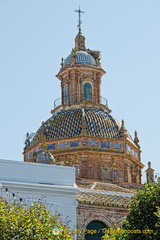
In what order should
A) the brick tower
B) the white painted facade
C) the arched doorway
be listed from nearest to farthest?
the white painted facade, the arched doorway, the brick tower

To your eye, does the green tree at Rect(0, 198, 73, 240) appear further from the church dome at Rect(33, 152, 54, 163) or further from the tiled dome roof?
the tiled dome roof

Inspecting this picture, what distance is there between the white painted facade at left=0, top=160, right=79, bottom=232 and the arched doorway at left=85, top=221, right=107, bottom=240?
172cm

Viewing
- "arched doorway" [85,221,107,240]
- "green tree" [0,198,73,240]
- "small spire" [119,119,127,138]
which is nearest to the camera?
"green tree" [0,198,73,240]

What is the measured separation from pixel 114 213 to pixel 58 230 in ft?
36.4

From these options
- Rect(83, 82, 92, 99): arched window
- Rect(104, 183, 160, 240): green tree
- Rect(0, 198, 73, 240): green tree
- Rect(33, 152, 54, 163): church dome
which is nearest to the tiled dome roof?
Rect(83, 82, 92, 99): arched window

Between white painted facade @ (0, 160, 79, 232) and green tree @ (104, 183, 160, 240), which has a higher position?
white painted facade @ (0, 160, 79, 232)

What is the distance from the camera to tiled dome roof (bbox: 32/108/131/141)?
2058 inches

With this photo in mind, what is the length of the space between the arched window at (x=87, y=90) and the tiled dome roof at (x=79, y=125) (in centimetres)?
171

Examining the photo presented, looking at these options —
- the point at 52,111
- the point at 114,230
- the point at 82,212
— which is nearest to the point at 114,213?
the point at 82,212

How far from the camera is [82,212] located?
35.4 m

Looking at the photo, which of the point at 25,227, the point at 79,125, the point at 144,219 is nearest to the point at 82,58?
the point at 79,125

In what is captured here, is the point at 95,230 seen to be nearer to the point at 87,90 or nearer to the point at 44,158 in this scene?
the point at 44,158

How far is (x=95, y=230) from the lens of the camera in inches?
1368

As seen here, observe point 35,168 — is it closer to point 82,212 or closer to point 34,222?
point 82,212
